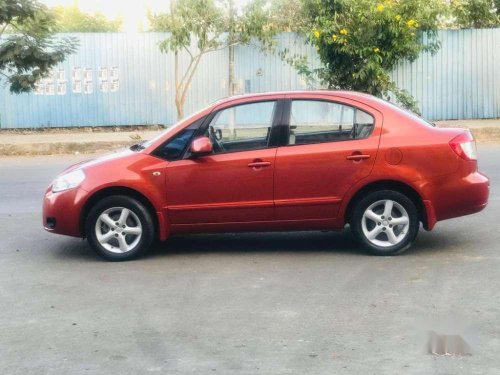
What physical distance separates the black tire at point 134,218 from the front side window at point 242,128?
2.78 ft

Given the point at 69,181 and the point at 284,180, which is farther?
the point at 69,181

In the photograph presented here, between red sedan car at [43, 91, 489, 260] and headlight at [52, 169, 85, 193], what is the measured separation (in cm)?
1

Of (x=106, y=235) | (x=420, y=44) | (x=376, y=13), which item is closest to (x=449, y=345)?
(x=106, y=235)

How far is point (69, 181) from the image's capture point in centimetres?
833

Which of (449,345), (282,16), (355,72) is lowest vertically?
(449,345)

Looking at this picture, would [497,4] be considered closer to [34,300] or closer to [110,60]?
[110,60]

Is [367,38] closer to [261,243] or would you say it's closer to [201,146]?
[261,243]

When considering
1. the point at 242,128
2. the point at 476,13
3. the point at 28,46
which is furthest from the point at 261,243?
the point at 476,13

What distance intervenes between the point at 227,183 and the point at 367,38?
12566mm

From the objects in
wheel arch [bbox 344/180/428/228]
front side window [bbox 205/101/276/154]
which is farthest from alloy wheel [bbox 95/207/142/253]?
wheel arch [bbox 344/180/428/228]

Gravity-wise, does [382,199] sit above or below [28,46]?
below

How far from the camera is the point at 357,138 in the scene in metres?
8.20

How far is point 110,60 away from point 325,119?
1391 cm

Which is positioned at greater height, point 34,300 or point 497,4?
point 497,4
